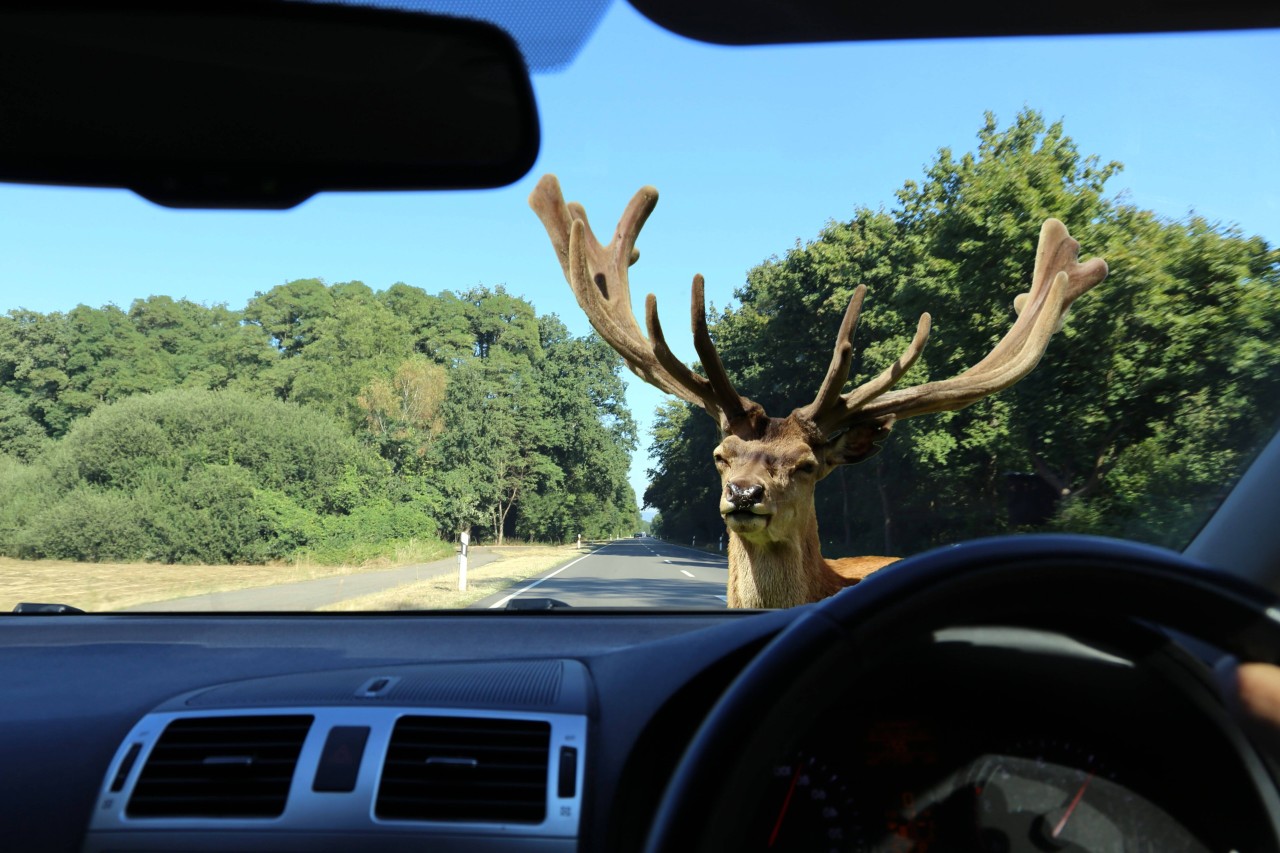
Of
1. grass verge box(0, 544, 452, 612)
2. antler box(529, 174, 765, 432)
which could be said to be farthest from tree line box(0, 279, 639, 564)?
antler box(529, 174, 765, 432)

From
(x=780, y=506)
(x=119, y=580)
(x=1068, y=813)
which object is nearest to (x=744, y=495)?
(x=780, y=506)

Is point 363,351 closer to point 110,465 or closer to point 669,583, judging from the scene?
point 110,465

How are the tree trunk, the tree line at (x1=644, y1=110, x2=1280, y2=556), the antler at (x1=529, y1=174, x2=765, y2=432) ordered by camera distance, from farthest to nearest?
1. the tree trunk
2. the antler at (x1=529, y1=174, x2=765, y2=432)
3. the tree line at (x1=644, y1=110, x2=1280, y2=556)

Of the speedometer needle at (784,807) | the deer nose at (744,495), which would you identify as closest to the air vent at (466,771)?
the speedometer needle at (784,807)

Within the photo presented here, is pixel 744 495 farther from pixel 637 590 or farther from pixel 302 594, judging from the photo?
pixel 302 594

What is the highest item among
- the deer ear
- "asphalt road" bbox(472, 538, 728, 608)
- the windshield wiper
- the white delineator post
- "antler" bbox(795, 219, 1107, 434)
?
"antler" bbox(795, 219, 1107, 434)

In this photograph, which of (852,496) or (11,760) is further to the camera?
(852,496)

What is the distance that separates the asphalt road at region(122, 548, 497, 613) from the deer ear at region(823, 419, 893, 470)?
1884mm

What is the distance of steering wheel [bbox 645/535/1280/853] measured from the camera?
131 centimetres

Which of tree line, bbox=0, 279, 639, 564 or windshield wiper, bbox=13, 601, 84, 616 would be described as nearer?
windshield wiper, bbox=13, 601, 84, 616

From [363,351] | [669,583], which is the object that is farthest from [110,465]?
[669,583]

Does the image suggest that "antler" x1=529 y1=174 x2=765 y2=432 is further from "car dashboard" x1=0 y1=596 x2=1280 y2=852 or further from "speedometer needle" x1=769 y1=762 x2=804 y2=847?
"speedometer needle" x1=769 y1=762 x2=804 y2=847

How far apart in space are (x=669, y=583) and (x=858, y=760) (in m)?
4.22

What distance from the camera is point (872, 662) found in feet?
4.55
